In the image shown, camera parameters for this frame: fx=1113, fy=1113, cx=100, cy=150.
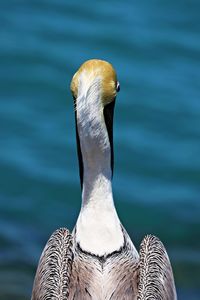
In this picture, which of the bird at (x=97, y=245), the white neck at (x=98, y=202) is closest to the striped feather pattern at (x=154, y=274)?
the bird at (x=97, y=245)

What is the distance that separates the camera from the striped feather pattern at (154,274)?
24.6 feet

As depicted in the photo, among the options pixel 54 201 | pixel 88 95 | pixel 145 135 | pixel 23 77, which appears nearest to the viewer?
pixel 88 95

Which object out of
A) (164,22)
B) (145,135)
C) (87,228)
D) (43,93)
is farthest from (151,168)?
(87,228)

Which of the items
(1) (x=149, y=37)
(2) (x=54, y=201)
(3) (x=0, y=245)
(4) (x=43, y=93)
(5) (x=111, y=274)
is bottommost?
(5) (x=111, y=274)

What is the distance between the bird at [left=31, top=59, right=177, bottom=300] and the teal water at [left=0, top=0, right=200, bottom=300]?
203 centimetres

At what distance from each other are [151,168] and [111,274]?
3.89 metres

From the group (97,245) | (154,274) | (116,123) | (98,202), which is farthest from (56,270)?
(116,123)

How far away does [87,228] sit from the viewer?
25.4 ft

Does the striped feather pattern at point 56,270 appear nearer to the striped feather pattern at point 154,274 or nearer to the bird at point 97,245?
the bird at point 97,245

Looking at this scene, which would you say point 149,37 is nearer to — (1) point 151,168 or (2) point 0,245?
(1) point 151,168

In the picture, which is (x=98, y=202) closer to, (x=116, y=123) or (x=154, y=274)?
(x=154, y=274)

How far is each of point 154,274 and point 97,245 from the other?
45 centimetres

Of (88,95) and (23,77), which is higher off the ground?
(23,77)

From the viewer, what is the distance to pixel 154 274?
25.4 feet
